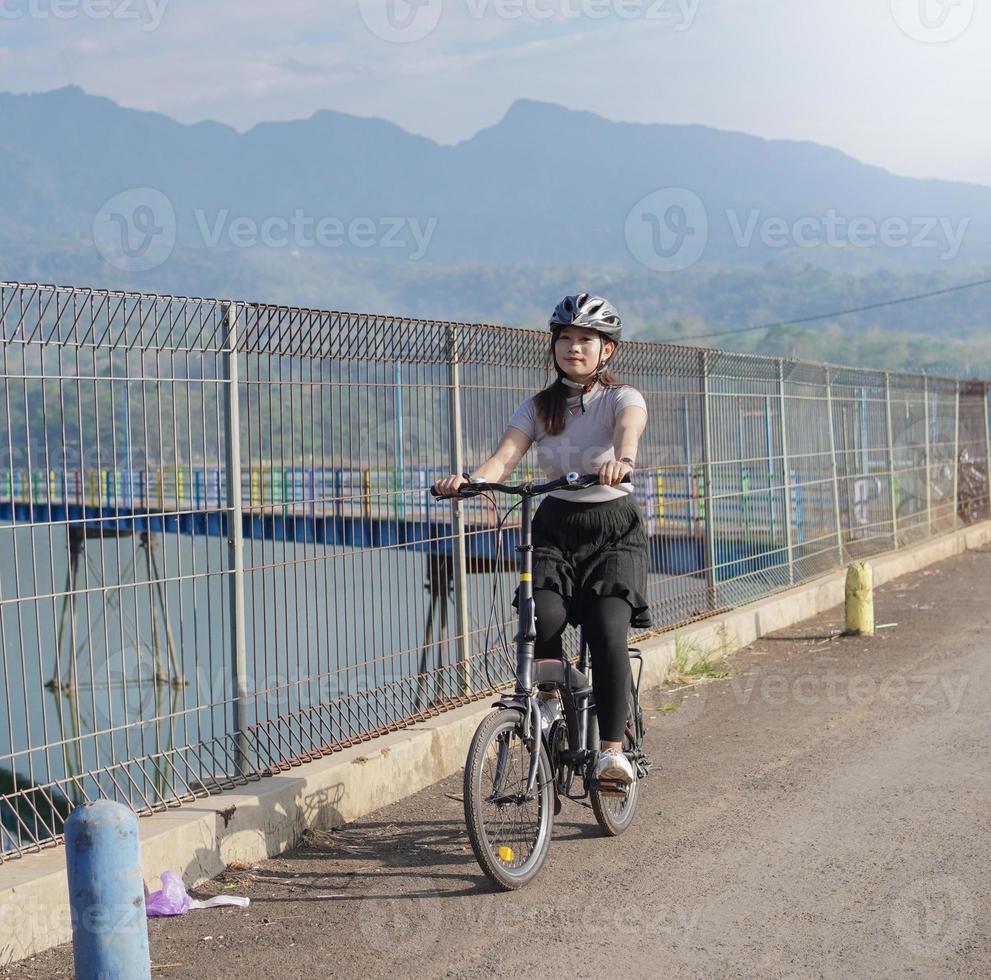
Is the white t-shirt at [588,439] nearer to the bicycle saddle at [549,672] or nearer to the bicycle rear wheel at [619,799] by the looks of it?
the bicycle saddle at [549,672]

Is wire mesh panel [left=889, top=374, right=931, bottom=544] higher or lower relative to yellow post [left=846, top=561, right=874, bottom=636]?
higher


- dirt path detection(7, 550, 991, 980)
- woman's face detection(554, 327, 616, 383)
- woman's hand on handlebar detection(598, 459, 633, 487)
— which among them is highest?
woman's face detection(554, 327, 616, 383)

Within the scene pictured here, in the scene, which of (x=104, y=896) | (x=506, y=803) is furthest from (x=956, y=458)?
(x=104, y=896)

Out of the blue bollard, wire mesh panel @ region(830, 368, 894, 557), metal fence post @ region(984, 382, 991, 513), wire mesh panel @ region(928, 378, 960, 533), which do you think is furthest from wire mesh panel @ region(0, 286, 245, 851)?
metal fence post @ region(984, 382, 991, 513)

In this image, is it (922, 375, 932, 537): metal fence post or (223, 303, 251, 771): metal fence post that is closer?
(223, 303, 251, 771): metal fence post

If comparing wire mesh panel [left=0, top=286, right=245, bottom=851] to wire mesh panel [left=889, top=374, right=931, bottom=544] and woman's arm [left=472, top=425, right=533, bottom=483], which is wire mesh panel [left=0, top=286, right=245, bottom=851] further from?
wire mesh panel [left=889, top=374, right=931, bottom=544]

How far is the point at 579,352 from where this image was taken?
5918 millimetres

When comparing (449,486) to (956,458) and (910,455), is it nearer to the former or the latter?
(910,455)

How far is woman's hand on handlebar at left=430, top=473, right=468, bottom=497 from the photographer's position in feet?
18.3

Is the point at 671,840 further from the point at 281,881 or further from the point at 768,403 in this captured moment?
the point at 768,403

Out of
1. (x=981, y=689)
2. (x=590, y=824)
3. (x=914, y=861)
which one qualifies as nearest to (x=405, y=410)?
(x=590, y=824)

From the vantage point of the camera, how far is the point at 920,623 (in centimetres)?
1315

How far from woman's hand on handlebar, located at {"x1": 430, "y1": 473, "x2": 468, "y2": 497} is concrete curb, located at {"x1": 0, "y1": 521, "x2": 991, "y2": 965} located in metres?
1.63

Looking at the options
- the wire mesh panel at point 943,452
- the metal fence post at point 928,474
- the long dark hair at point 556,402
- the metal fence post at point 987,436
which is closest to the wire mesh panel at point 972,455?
the metal fence post at point 987,436
